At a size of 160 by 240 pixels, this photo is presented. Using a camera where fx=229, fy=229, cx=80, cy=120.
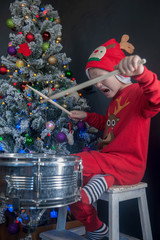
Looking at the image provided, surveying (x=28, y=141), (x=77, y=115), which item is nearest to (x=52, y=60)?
(x=77, y=115)

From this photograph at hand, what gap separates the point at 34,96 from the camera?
1.51 meters

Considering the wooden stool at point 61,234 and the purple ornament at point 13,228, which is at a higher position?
the wooden stool at point 61,234

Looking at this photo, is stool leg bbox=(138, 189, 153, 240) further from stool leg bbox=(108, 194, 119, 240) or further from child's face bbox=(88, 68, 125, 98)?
child's face bbox=(88, 68, 125, 98)

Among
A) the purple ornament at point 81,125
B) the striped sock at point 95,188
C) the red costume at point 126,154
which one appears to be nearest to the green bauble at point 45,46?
the purple ornament at point 81,125

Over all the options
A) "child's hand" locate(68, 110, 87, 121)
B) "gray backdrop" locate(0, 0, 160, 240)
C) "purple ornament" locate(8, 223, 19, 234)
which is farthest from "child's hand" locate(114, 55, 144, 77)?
"purple ornament" locate(8, 223, 19, 234)

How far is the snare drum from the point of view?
739mm

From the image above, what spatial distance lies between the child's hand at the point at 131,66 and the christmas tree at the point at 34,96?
66 cm

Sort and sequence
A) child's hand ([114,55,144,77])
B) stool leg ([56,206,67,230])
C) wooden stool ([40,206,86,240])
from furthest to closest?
stool leg ([56,206,67,230])
wooden stool ([40,206,86,240])
child's hand ([114,55,144,77])

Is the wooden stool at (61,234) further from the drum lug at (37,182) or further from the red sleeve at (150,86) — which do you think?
the red sleeve at (150,86)

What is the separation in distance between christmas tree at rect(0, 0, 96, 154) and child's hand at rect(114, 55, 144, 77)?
0.66 metres

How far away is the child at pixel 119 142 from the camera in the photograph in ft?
2.95

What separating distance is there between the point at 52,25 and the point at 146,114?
110cm

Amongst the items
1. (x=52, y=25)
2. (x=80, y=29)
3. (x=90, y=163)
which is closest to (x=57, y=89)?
(x=52, y=25)

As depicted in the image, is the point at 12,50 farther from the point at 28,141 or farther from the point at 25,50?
the point at 28,141
